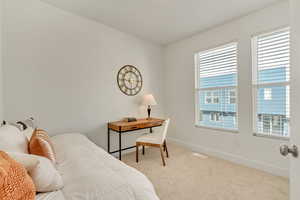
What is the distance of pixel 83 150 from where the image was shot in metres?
1.74

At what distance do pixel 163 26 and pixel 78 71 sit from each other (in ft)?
6.03

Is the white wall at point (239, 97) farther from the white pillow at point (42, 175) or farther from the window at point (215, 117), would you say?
the white pillow at point (42, 175)

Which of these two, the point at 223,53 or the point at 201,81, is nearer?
the point at 223,53

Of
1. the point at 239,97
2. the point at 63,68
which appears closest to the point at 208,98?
the point at 239,97

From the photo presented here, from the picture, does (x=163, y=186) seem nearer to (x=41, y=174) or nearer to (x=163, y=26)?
(x=41, y=174)

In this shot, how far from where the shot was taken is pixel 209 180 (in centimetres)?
219

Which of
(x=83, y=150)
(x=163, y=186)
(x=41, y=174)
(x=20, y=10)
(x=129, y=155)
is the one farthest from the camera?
(x=129, y=155)

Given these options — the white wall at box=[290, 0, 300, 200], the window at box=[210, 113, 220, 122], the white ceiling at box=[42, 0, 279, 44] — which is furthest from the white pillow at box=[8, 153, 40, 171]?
the window at box=[210, 113, 220, 122]

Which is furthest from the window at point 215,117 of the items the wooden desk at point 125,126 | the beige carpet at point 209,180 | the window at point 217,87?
the wooden desk at point 125,126

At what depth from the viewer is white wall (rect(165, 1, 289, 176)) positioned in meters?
2.30

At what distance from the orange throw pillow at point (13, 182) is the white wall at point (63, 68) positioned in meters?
1.94

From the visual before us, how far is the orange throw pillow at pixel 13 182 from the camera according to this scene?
70 cm

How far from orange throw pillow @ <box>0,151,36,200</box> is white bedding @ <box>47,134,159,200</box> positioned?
27 cm

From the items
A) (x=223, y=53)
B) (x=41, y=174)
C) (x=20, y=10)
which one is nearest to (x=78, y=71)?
(x=20, y=10)
